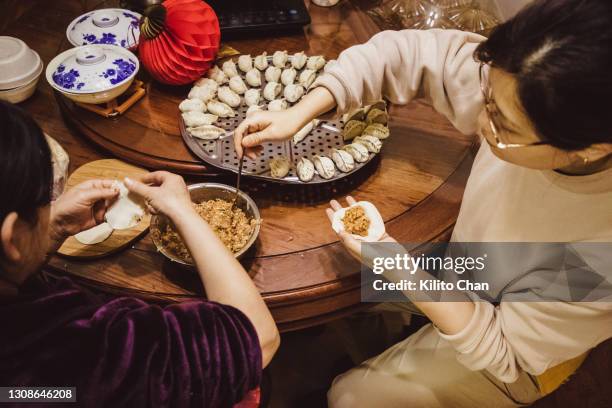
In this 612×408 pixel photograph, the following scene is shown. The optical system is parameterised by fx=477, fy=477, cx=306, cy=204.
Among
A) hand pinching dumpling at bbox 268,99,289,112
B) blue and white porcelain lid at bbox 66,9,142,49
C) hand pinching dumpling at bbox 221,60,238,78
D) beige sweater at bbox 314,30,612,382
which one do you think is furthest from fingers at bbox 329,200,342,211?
blue and white porcelain lid at bbox 66,9,142,49

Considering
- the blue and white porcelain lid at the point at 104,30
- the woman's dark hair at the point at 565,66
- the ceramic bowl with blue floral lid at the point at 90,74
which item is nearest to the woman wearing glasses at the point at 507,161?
the woman's dark hair at the point at 565,66

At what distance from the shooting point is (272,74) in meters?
2.08

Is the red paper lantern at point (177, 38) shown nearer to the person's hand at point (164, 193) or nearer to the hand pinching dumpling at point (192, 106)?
the hand pinching dumpling at point (192, 106)

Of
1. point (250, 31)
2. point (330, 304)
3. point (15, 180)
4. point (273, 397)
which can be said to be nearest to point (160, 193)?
point (15, 180)

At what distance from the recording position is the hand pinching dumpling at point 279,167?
1.72m

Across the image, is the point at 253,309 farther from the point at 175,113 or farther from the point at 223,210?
the point at 175,113

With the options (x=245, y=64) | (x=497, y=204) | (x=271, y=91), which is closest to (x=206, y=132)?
(x=271, y=91)

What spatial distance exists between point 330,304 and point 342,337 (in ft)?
3.32

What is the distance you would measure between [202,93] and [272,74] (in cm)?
32

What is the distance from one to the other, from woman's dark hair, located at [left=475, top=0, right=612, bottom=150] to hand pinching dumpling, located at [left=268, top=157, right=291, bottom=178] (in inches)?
32.9

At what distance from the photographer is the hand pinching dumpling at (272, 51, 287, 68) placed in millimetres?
2117

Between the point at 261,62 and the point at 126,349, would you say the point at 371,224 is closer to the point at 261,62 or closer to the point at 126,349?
the point at 126,349

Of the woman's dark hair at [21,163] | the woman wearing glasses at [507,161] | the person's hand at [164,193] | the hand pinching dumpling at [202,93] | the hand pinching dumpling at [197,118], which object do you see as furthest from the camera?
the hand pinching dumpling at [202,93]

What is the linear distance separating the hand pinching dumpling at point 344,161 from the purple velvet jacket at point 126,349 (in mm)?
Answer: 718
